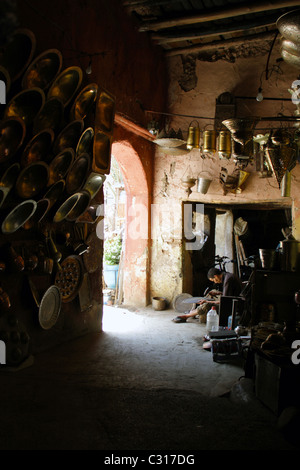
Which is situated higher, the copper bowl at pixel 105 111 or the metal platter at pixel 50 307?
the copper bowl at pixel 105 111

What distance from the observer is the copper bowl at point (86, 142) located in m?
4.57

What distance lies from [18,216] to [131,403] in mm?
2173

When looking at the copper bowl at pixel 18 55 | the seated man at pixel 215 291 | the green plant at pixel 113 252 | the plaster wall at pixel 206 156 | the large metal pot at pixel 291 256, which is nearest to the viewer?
the copper bowl at pixel 18 55

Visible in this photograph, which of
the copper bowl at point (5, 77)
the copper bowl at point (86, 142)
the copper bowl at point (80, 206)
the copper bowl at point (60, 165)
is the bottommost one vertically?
the copper bowl at point (80, 206)

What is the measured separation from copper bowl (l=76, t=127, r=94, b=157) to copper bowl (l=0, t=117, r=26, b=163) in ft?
3.13

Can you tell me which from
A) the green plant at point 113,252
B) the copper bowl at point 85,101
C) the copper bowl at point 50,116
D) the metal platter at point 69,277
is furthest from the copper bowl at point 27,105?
the green plant at point 113,252

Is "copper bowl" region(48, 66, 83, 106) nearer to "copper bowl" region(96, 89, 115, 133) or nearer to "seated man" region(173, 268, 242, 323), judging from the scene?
"copper bowl" region(96, 89, 115, 133)

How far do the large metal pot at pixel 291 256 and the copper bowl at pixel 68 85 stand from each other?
11.9ft

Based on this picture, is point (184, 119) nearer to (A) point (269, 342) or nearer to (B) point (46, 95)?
(B) point (46, 95)

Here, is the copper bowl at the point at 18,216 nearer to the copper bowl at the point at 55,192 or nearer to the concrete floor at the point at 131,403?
the copper bowl at the point at 55,192

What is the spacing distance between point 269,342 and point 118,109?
4.17 meters

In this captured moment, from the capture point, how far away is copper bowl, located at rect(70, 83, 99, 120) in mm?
4416
